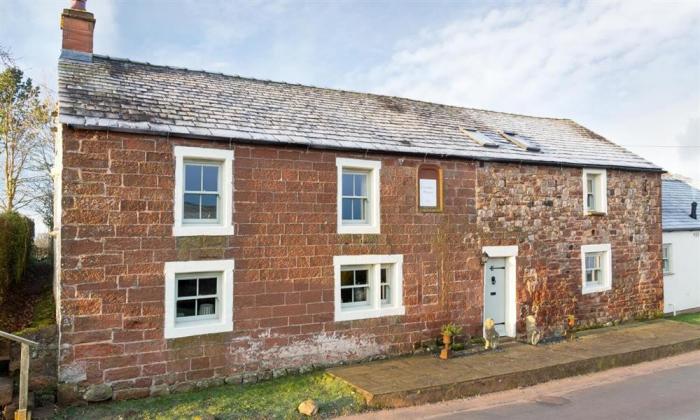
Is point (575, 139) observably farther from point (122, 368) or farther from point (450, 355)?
point (122, 368)

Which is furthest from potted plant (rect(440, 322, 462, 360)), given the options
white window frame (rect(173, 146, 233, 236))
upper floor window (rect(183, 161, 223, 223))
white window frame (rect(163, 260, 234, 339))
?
upper floor window (rect(183, 161, 223, 223))

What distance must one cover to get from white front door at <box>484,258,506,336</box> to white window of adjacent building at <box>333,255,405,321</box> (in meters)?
2.84

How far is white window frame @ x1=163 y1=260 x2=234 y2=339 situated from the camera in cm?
866

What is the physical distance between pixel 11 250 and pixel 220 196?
6.15 meters

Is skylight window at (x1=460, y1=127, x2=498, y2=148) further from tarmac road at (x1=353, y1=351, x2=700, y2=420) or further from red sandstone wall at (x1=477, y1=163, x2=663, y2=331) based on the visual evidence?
tarmac road at (x1=353, y1=351, x2=700, y2=420)

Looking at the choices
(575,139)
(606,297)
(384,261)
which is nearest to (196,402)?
(384,261)

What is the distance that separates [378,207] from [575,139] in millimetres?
9580

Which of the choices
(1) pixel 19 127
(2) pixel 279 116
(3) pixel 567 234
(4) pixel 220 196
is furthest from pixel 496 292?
(1) pixel 19 127

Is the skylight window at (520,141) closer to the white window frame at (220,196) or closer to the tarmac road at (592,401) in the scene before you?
the tarmac road at (592,401)

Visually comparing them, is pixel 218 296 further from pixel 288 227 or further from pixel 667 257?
pixel 667 257

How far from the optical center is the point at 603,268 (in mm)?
14766

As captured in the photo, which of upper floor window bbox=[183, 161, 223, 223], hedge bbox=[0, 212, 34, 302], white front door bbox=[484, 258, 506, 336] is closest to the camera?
upper floor window bbox=[183, 161, 223, 223]

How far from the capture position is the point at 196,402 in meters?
8.02

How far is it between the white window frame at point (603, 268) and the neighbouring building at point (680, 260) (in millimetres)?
4106
